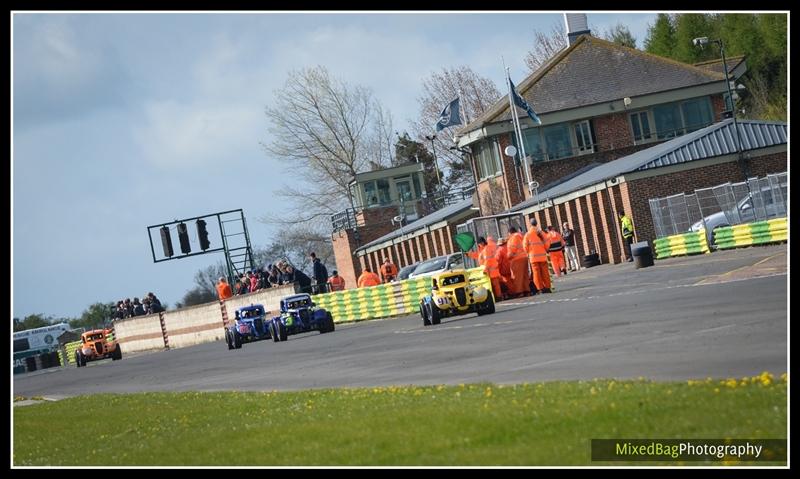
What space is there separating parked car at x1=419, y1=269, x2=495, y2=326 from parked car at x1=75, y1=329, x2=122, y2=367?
2120 centimetres

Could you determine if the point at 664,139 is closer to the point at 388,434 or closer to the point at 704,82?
the point at 704,82

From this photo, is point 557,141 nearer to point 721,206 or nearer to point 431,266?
point 431,266

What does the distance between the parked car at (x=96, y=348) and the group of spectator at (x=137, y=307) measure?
8.17 meters

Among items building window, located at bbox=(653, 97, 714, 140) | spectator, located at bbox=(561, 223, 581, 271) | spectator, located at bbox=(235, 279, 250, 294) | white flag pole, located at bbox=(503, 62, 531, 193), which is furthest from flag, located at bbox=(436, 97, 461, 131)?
spectator, located at bbox=(561, 223, 581, 271)

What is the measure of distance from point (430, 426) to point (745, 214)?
111 feet

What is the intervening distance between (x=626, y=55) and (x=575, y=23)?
5.83 m

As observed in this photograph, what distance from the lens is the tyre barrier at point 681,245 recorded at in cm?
4256

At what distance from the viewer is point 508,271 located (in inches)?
1436

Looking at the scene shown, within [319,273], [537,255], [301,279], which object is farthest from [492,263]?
[301,279]

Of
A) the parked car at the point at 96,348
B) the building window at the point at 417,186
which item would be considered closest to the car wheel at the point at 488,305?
the parked car at the point at 96,348

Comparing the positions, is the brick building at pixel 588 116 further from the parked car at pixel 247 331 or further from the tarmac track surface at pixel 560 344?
the tarmac track surface at pixel 560 344

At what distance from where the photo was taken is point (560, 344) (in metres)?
19.7

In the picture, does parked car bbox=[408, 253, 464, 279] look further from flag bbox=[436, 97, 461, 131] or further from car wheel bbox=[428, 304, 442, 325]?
car wheel bbox=[428, 304, 442, 325]

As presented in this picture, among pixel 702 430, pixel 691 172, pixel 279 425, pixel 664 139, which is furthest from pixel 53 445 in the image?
pixel 664 139
